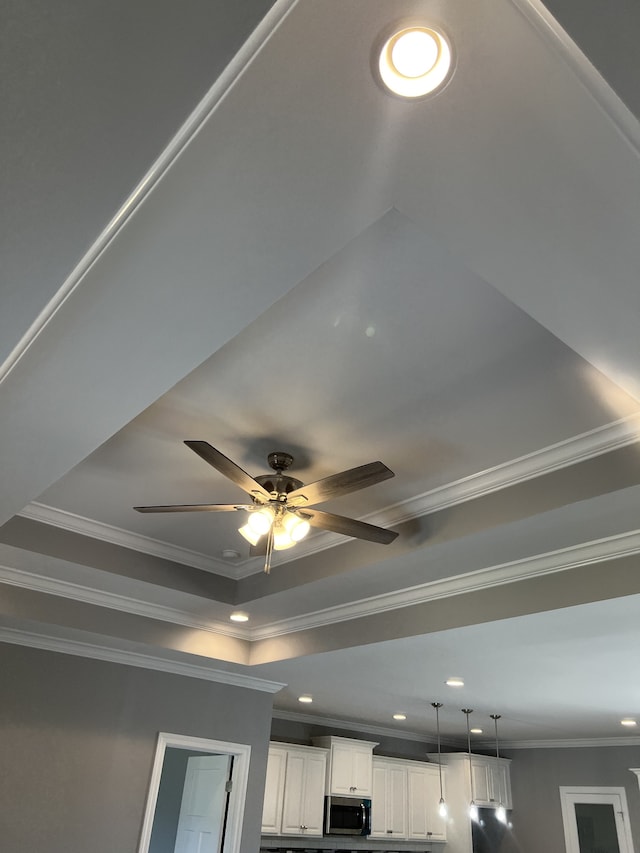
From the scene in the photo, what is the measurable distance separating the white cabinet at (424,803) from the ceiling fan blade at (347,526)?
5.93 m

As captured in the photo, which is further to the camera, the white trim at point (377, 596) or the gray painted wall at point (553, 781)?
the gray painted wall at point (553, 781)

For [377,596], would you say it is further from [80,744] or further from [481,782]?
[481,782]

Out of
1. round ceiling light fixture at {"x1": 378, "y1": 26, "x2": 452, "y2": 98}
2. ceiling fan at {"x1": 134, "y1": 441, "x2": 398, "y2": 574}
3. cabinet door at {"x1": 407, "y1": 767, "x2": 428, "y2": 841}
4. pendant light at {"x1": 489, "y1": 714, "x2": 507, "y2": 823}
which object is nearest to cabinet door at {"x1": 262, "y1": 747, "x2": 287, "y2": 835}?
cabinet door at {"x1": 407, "y1": 767, "x2": 428, "y2": 841}

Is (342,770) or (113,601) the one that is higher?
(113,601)

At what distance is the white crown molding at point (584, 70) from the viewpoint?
1.04 m

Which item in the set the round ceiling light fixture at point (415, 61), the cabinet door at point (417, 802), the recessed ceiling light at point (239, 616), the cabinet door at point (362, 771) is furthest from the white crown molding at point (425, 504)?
the cabinet door at point (417, 802)

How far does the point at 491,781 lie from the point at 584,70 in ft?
26.9

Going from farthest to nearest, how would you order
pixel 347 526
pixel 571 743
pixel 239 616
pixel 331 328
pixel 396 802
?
pixel 571 743, pixel 396 802, pixel 239 616, pixel 347 526, pixel 331 328

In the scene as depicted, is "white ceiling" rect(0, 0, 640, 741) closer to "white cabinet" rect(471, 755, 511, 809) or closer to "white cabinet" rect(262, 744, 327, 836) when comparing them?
"white cabinet" rect(262, 744, 327, 836)

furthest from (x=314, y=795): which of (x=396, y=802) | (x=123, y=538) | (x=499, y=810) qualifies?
(x=123, y=538)

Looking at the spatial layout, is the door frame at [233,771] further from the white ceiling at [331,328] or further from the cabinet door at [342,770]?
the cabinet door at [342,770]

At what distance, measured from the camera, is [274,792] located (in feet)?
20.5

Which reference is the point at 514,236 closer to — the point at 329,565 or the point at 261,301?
the point at 261,301

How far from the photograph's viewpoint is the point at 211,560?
4.09 metres
